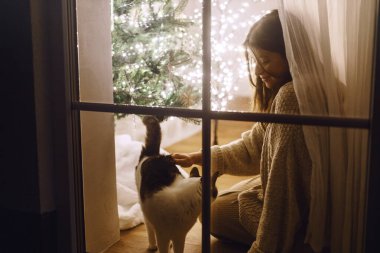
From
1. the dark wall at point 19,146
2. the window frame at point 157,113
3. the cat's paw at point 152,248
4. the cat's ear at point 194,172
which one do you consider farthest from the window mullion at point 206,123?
the dark wall at point 19,146

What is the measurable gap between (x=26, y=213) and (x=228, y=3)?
1.09m

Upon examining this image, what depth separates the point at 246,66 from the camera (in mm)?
1544

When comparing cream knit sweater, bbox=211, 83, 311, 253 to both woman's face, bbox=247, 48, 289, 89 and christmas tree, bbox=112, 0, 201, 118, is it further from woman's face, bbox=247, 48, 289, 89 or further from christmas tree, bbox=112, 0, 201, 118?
christmas tree, bbox=112, 0, 201, 118

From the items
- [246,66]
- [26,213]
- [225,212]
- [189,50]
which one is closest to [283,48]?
[246,66]

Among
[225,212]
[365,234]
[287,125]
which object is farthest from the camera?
[225,212]

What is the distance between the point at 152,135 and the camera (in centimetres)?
164

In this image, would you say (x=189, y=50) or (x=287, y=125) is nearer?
(x=287, y=125)

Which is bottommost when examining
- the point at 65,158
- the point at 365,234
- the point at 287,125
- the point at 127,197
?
the point at 127,197

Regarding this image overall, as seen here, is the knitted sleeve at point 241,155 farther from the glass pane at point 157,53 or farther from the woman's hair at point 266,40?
the glass pane at point 157,53

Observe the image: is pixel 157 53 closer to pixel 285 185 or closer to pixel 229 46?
pixel 229 46

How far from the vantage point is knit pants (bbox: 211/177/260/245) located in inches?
68.0

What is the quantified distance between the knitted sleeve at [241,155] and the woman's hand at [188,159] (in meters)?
0.06

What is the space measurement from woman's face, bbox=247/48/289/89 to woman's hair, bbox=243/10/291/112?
16 millimetres

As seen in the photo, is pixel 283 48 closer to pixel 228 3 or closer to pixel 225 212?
pixel 228 3
